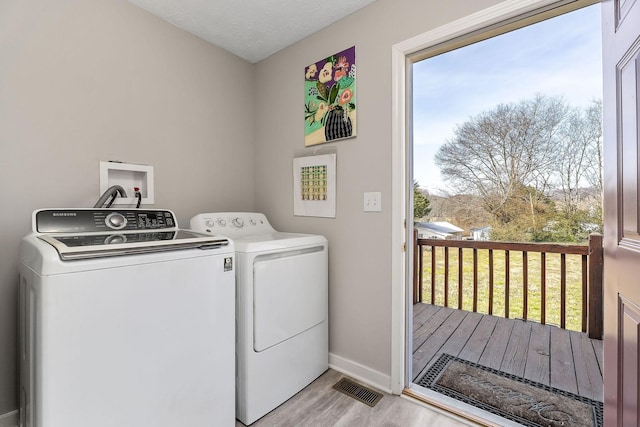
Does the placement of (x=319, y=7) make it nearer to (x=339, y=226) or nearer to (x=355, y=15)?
(x=355, y=15)

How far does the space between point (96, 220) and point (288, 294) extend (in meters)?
1.05

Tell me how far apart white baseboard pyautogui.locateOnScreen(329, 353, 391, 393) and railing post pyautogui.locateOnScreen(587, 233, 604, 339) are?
6.05ft

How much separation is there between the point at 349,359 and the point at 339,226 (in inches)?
34.6

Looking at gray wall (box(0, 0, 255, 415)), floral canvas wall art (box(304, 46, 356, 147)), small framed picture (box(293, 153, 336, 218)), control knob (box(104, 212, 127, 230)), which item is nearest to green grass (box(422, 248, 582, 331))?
small framed picture (box(293, 153, 336, 218))

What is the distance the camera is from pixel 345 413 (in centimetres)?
153

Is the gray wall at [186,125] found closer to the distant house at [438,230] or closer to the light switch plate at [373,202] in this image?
the light switch plate at [373,202]

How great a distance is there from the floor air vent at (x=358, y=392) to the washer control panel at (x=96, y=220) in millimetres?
1391

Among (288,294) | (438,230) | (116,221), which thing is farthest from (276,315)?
(438,230)

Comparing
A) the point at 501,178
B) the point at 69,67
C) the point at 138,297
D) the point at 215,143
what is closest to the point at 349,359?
the point at 138,297

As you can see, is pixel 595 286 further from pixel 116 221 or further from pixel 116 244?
pixel 116 221

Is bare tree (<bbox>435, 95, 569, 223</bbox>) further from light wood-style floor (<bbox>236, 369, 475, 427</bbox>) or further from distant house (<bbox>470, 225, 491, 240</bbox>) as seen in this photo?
light wood-style floor (<bbox>236, 369, 475, 427</bbox>)

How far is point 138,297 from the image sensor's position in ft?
3.49

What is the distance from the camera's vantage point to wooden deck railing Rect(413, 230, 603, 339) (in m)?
2.28

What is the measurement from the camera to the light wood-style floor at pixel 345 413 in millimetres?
1460
